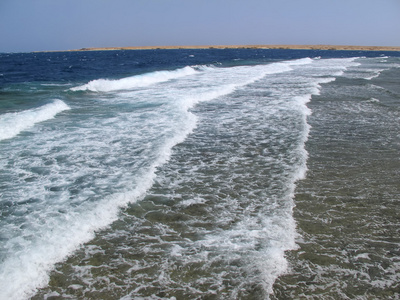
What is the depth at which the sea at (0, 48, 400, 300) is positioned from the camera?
363cm

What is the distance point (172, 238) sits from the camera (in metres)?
4.51

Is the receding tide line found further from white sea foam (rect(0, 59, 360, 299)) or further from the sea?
white sea foam (rect(0, 59, 360, 299))

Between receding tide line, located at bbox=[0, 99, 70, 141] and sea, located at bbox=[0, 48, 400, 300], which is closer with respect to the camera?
sea, located at bbox=[0, 48, 400, 300]

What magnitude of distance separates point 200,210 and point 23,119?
9402mm

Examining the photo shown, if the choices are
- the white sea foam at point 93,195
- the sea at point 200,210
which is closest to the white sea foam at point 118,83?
the white sea foam at point 93,195

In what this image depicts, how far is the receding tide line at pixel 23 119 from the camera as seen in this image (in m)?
10.2

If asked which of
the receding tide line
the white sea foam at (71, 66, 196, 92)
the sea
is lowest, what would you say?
the sea

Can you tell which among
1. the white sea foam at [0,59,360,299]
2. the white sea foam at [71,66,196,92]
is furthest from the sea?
the white sea foam at [71,66,196,92]

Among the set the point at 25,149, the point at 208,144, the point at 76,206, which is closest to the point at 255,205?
the point at 76,206

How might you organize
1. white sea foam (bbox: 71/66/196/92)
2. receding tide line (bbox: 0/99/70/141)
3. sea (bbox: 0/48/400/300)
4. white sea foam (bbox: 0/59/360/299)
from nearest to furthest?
sea (bbox: 0/48/400/300)
white sea foam (bbox: 0/59/360/299)
receding tide line (bbox: 0/99/70/141)
white sea foam (bbox: 71/66/196/92)

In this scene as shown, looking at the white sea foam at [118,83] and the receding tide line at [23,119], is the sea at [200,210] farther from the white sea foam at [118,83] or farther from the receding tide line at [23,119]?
the white sea foam at [118,83]

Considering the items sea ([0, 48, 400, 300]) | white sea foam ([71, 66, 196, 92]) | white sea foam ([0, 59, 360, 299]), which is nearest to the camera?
sea ([0, 48, 400, 300])

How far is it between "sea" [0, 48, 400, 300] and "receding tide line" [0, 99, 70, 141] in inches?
3.8

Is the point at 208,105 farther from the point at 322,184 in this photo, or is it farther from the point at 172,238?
the point at 172,238
